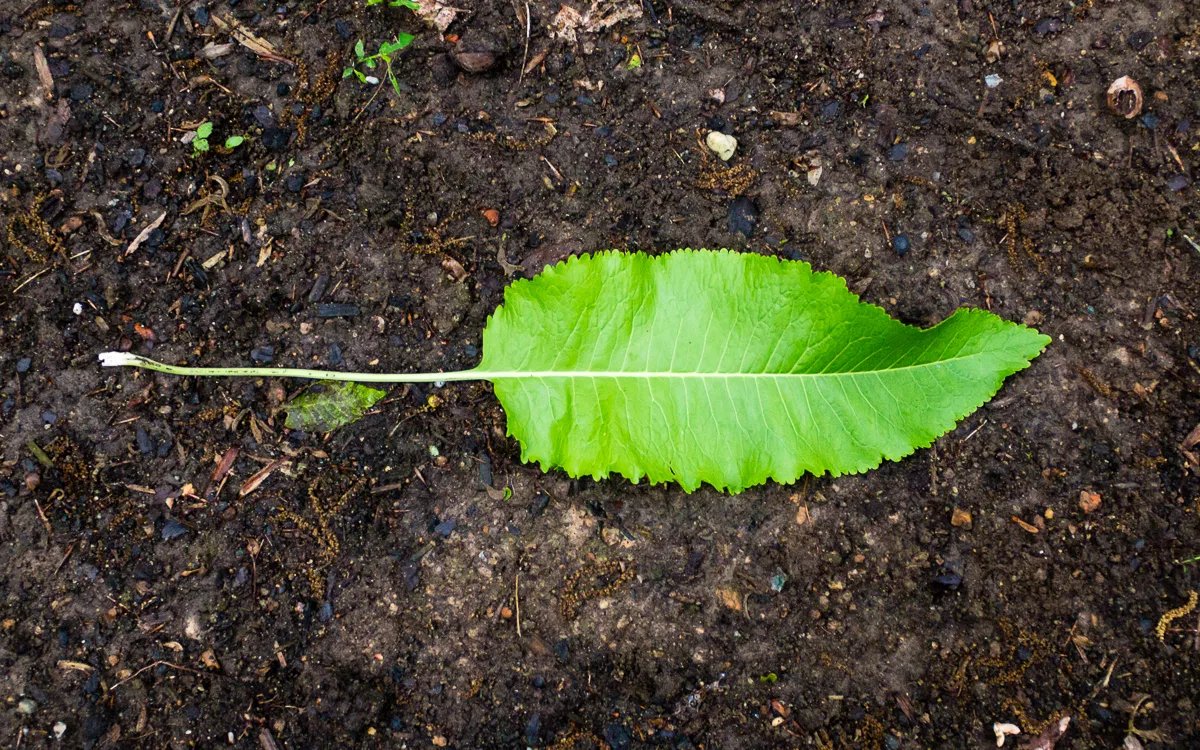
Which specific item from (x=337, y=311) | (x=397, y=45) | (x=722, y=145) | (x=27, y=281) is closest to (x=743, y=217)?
(x=722, y=145)

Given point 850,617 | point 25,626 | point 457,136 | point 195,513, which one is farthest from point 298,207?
point 850,617

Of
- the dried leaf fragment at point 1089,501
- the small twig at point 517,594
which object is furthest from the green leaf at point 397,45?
the dried leaf fragment at point 1089,501

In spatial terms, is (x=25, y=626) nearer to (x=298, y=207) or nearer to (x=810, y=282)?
(x=298, y=207)

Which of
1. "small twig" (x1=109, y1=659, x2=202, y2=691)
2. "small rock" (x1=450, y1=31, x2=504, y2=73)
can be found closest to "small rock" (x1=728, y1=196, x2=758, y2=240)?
"small rock" (x1=450, y1=31, x2=504, y2=73)

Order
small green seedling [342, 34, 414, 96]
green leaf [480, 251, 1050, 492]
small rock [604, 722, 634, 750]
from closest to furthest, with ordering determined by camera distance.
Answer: green leaf [480, 251, 1050, 492], small rock [604, 722, 634, 750], small green seedling [342, 34, 414, 96]

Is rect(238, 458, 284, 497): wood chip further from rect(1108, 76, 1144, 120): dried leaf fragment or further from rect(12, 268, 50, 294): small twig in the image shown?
rect(1108, 76, 1144, 120): dried leaf fragment

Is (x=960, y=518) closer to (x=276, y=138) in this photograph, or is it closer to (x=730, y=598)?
(x=730, y=598)
